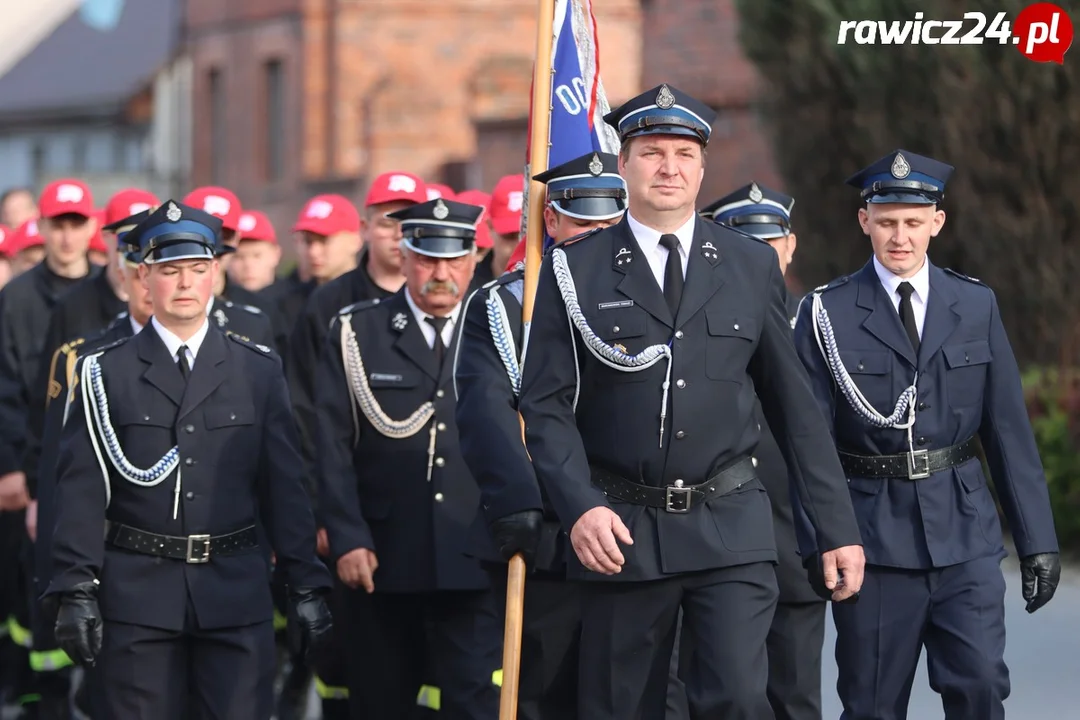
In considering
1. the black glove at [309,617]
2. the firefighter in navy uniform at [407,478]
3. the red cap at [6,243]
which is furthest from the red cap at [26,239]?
the black glove at [309,617]

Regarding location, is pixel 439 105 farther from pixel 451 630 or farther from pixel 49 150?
pixel 451 630

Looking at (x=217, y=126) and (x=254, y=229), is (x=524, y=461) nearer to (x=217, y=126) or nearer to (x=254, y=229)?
(x=254, y=229)

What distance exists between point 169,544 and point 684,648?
6.30 feet

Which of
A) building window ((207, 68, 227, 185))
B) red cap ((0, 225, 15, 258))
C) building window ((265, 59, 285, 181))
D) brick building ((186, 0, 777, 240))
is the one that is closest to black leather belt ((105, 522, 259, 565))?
red cap ((0, 225, 15, 258))

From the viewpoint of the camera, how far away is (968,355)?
7609 mm

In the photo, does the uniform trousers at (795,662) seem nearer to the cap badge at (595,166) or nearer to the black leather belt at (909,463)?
the black leather belt at (909,463)

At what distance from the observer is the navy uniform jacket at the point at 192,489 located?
282 inches

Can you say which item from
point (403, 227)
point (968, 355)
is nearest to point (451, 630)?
point (403, 227)

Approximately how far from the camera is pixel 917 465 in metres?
7.53

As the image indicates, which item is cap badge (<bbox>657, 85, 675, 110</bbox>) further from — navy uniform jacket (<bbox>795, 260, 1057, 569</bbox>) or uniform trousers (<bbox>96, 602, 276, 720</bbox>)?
uniform trousers (<bbox>96, 602, 276, 720</bbox>)

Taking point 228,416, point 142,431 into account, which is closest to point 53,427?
point 142,431

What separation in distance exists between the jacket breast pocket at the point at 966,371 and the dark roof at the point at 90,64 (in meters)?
52.5

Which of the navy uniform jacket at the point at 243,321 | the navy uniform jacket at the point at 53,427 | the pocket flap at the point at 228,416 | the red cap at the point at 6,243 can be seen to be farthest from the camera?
the red cap at the point at 6,243

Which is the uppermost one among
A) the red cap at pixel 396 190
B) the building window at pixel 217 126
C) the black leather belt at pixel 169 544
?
the building window at pixel 217 126
